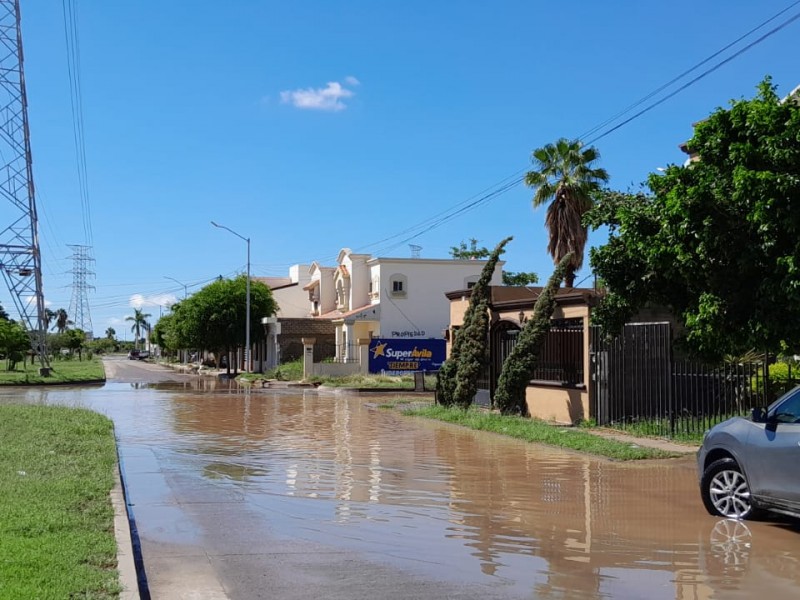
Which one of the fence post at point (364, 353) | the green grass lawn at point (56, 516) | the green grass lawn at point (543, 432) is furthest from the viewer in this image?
the fence post at point (364, 353)

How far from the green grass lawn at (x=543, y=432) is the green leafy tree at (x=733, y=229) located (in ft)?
9.35

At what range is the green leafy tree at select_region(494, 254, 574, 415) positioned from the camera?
21.0 meters

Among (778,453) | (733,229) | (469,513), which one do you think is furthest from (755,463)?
(733,229)

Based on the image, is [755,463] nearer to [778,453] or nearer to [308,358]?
[778,453]

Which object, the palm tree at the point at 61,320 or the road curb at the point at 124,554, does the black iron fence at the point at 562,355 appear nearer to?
the road curb at the point at 124,554

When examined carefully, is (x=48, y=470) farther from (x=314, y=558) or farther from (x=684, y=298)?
(x=684, y=298)

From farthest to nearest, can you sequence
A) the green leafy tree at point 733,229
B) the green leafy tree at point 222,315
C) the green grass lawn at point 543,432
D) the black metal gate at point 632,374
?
the green leafy tree at point 222,315, the black metal gate at point 632,374, the green grass lawn at point 543,432, the green leafy tree at point 733,229

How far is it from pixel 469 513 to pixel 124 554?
4.27 m

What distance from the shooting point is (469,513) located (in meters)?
9.68

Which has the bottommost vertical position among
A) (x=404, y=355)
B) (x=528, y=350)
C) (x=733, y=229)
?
(x=404, y=355)

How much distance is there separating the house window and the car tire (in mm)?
42110

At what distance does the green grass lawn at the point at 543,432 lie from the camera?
14719mm

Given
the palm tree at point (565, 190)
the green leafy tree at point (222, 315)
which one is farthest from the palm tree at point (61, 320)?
the palm tree at point (565, 190)

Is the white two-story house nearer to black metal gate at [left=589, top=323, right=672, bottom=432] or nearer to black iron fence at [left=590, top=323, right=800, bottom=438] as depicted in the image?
black metal gate at [left=589, top=323, right=672, bottom=432]
